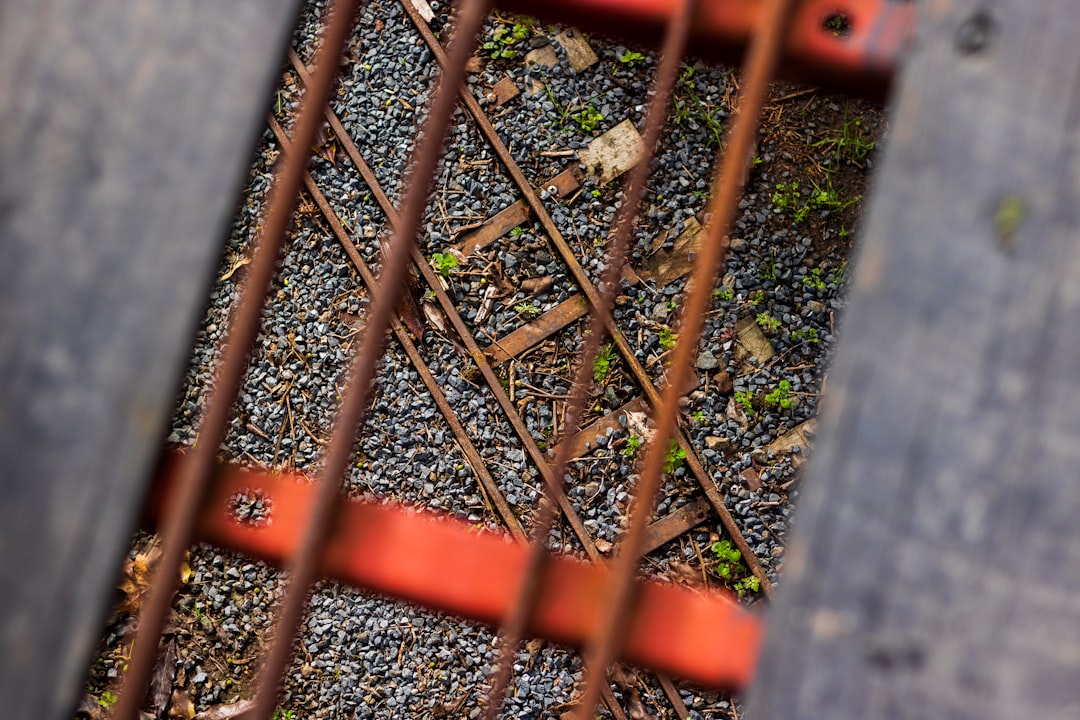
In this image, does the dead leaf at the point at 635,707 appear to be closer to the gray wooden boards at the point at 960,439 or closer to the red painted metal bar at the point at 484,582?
the red painted metal bar at the point at 484,582

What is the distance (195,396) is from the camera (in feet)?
15.8

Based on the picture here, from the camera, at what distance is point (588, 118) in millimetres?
4582

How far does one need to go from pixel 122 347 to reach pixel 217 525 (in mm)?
316

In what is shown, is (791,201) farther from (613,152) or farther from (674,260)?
(613,152)

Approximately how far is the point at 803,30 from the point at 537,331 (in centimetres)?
334

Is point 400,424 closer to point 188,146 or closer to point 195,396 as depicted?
point 195,396

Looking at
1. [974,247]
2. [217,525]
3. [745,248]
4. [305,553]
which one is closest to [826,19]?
[974,247]

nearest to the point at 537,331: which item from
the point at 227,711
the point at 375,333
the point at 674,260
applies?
the point at 674,260

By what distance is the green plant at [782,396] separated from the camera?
4.29 m

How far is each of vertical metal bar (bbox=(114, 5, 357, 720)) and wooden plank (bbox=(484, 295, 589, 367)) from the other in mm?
3355

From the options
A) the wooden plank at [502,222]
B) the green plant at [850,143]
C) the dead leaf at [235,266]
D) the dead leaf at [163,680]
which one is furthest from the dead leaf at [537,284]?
the dead leaf at [163,680]

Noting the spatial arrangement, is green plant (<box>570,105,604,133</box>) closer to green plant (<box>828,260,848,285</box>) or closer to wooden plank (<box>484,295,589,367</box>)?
wooden plank (<box>484,295,589,367</box>)

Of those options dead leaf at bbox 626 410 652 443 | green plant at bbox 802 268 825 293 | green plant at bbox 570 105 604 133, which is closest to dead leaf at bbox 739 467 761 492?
dead leaf at bbox 626 410 652 443

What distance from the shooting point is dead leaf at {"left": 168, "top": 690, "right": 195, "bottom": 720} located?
438cm
